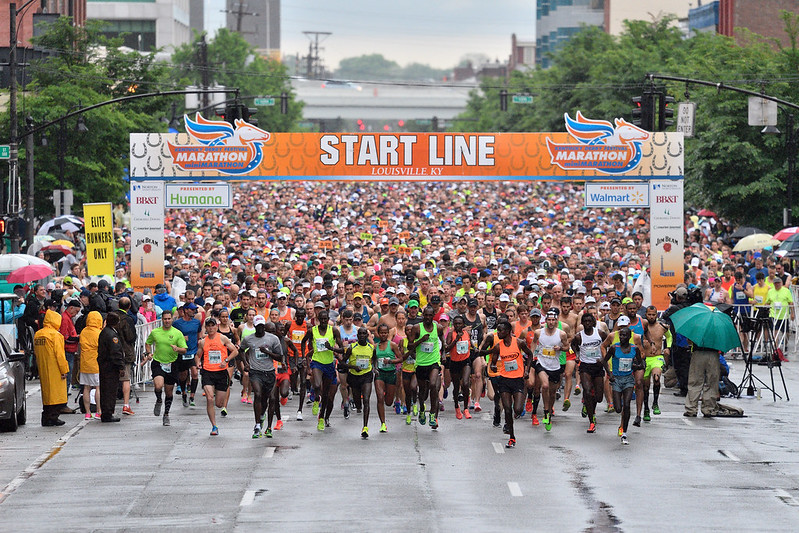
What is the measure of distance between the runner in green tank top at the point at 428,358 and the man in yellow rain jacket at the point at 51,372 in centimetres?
468

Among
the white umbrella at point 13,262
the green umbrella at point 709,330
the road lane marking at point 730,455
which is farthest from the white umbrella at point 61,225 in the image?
the road lane marking at point 730,455

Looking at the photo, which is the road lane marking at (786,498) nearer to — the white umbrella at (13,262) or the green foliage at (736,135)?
the white umbrella at (13,262)

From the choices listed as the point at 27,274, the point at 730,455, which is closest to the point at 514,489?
the point at 730,455

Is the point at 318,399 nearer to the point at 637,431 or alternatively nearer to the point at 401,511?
the point at 637,431

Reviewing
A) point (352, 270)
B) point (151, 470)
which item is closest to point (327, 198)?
point (352, 270)

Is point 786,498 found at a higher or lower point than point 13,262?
lower

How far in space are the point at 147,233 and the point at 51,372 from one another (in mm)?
10736

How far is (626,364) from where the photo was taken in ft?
57.7

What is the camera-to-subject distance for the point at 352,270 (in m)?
29.7

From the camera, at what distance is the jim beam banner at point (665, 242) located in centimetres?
2942

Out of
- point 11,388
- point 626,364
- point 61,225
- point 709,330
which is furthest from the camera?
point 61,225

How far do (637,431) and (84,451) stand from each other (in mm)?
6846

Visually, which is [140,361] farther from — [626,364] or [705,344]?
[705,344]

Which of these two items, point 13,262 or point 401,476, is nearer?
point 401,476
